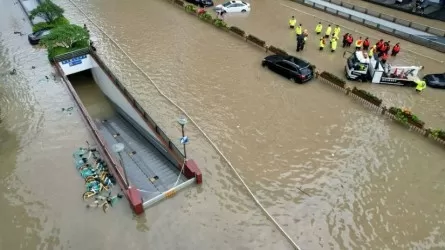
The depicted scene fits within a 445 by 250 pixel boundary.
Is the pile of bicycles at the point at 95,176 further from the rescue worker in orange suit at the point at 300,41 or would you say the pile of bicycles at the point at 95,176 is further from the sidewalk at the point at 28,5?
the sidewalk at the point at 28,5

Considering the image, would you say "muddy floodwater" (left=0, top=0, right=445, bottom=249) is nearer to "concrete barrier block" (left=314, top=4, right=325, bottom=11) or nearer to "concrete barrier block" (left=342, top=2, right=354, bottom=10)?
"concrete barrier block" (left=342, top=2, right=354, bottom=10)

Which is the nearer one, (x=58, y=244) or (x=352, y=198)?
(x=58, y=244)

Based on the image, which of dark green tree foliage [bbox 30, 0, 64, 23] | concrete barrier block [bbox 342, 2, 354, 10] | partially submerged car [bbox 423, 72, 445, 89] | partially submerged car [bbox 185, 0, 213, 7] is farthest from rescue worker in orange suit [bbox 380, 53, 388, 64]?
dark green tree foliage [bbox 30, 0, 64, 23]

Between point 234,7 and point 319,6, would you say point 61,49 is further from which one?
point 319,6

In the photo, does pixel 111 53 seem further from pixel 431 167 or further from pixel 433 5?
pixel 433 5

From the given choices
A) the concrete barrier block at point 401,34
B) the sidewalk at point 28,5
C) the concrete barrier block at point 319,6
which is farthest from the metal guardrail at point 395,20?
the sidewalk at point 28,5

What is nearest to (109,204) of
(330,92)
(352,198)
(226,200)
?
(226,200)

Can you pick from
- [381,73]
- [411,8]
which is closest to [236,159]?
[381,73]
